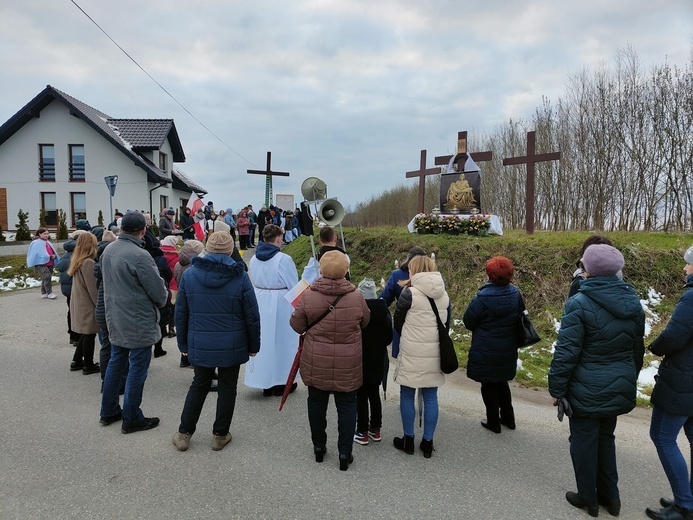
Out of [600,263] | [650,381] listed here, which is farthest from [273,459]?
[650,381]

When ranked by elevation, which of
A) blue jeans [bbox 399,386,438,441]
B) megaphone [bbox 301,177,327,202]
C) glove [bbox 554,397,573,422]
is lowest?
blue jeans [bbox 399,386,438,441]

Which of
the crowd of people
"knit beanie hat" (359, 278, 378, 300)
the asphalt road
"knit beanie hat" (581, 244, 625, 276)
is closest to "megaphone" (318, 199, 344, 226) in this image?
the crowd of people

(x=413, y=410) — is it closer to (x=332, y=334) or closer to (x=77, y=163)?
(x=332, y=334)

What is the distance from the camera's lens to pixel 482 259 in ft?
31.9

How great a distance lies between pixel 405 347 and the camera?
385 cm

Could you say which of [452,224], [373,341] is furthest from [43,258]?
[452,224]

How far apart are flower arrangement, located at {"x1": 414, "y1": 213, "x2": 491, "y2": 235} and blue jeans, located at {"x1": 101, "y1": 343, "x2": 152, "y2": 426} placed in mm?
9028

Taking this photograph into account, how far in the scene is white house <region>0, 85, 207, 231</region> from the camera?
2542 cm

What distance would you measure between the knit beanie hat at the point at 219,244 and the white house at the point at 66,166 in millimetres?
24608

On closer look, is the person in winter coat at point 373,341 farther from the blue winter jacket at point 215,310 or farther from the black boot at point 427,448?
the blue winter jacket at point 215,310

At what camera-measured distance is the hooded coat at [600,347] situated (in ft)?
9.42

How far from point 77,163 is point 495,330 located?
96.4 feet

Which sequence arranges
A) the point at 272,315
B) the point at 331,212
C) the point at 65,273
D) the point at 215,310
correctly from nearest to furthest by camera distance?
1. the point at 215,310
2. the point at 272,315
3. the point at 65,273
4. the point at 331,212

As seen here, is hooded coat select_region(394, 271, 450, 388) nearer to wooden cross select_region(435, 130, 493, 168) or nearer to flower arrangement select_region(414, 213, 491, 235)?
flower arrangement select_region(414, 213, 491, 235)
